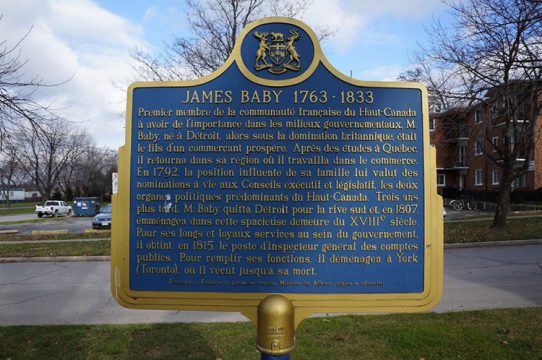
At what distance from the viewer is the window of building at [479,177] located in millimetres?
41506

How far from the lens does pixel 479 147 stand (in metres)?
16.1

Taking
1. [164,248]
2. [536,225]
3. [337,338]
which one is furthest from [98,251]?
[536,225]

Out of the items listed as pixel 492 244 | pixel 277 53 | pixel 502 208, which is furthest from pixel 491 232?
pixel 277 53

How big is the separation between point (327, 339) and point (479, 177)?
138 ft

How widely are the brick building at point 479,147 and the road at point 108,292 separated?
3.62 metres

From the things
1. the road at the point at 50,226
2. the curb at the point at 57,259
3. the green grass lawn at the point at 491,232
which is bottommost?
the road at the point at 50,226

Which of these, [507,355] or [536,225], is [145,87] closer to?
[507,355]

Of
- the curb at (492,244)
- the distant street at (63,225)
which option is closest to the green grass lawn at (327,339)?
the curb at (492,244)

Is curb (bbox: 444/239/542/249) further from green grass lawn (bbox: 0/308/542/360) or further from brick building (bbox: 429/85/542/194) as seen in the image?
green grass lawn (bbox: 0/308/542/360)

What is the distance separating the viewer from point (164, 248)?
306 centimetres

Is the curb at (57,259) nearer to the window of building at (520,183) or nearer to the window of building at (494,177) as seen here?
the window of building at (520,183)

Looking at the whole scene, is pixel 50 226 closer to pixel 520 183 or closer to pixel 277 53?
pixel 277 53

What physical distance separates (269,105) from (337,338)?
3.34 metres

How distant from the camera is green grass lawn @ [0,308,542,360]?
4746 millimetres
